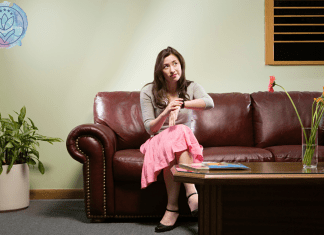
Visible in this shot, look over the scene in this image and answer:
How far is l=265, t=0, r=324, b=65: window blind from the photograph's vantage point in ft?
10.1

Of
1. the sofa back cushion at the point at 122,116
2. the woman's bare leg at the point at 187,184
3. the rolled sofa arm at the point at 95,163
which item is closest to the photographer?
the woman's bare leg at the point at 187,184

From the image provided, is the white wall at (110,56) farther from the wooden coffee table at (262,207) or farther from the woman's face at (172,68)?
the wooden coffee table at (262,207)

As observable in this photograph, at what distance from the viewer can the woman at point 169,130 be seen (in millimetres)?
1871

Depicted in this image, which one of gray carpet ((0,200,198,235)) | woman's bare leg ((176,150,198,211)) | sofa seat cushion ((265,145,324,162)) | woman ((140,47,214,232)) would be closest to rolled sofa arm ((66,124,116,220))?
gray carpet ((0,200,198,235))

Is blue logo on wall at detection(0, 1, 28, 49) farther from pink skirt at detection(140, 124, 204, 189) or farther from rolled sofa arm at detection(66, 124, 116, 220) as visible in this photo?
pink skirt at detection(140, 124, 204, 189)

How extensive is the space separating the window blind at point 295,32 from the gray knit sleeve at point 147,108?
1.43 meters

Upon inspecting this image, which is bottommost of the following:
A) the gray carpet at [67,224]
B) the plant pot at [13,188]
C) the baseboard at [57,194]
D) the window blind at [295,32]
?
the baseboard at [57,194]

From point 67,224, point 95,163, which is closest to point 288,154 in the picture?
point 95,163

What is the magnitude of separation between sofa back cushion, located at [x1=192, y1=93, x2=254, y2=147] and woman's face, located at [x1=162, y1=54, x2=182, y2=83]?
0.63 metres

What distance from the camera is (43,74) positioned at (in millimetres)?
3014

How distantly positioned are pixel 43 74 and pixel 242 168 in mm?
2283

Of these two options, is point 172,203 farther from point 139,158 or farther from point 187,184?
point 139,158

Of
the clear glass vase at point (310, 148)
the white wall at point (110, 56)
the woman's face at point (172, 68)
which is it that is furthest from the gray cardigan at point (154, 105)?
the white wall at point (110, 56)

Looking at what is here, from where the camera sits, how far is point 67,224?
6.91ft
